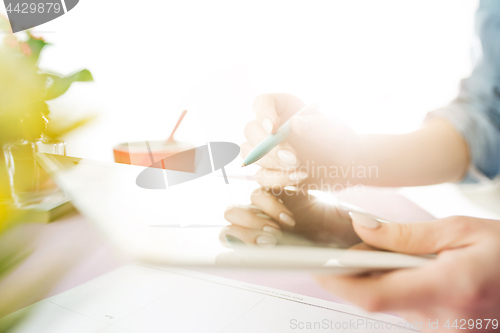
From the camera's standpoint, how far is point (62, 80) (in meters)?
0.35

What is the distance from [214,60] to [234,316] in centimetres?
23

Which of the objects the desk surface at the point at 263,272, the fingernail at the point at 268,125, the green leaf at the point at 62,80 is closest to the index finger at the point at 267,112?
the fingernail at the point at 268,125

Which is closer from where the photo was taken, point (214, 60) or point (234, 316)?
point (234, 316)

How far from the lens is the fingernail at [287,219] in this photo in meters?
0.24

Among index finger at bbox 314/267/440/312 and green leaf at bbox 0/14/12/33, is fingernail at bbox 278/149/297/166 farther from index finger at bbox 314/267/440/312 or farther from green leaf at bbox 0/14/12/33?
green leaf at bbox 0/14/12/33

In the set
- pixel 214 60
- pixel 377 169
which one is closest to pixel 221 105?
pixel 214 60

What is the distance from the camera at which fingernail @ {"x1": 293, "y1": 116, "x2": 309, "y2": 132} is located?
9.6 inches

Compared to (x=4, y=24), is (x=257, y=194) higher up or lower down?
lower down

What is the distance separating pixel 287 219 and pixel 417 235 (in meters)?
0.09

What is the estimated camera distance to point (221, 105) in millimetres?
319

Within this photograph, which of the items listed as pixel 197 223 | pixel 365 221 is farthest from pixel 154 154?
pixel 365 221

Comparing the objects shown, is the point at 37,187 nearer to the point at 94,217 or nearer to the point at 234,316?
the point at 94,217

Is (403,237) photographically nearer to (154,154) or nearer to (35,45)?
(154,154)

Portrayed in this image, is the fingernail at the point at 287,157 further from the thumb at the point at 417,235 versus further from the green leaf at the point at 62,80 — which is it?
the green leaf at the point at 62,80
